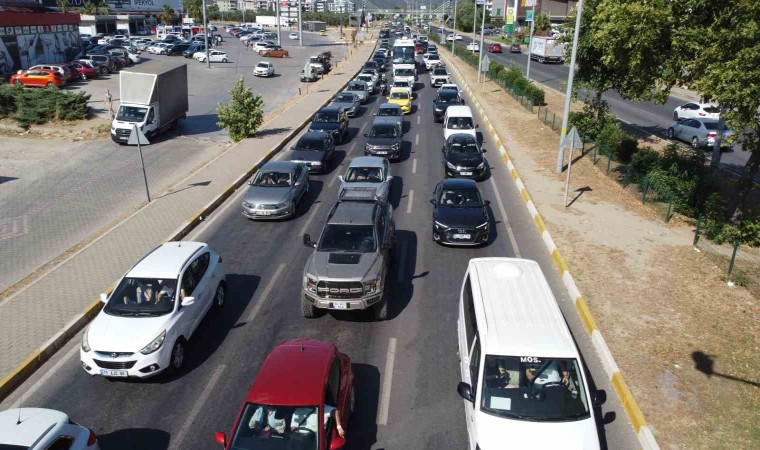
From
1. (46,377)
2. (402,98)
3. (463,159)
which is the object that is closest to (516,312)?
(46,377)

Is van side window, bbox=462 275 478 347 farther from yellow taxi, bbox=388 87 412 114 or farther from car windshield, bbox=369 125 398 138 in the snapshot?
yellow taxi, bbox=388 87 412 114

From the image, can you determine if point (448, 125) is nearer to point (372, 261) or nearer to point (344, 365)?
point (372, 261)

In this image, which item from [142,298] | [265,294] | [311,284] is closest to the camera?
[142,298]

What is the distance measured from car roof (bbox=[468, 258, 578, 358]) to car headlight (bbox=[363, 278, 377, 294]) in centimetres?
214

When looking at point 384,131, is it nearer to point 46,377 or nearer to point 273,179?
point 273,179

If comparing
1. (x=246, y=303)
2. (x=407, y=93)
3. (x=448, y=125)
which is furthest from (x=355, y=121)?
(x=246, y=303)

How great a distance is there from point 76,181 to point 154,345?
15886mm

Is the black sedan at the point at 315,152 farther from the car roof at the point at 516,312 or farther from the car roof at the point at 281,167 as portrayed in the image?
the car roof at the point at 516,312

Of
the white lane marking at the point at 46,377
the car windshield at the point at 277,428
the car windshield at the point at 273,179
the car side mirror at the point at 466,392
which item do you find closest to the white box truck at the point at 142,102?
the car windshield at the point at 273,179

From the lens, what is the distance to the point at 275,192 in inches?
695

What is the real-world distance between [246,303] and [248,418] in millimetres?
5490

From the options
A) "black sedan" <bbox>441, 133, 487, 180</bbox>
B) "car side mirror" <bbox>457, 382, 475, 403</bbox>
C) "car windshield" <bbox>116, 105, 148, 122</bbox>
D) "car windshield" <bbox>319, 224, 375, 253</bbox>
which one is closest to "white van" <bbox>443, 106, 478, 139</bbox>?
"black sedan" <bbox>441, 133, 487, 180</bbox>

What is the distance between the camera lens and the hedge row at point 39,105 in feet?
105

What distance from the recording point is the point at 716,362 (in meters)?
10.3
